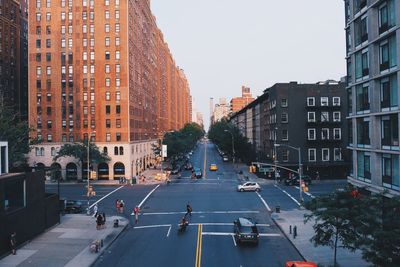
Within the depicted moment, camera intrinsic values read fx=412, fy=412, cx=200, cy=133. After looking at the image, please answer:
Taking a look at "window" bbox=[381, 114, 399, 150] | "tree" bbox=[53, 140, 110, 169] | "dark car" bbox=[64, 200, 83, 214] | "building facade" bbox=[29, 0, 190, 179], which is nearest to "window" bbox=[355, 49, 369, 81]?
"window" bbox=[381, 114, 399, 150]

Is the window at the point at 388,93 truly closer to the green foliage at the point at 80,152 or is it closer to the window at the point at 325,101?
the window at the point at 325,101

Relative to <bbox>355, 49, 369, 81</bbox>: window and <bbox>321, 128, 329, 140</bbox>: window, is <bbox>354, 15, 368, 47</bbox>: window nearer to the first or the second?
<bbox>355, 49, 369, 81</bbox>: window

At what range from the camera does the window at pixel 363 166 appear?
34.5 meters

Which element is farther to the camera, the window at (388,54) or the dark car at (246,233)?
the dark car at (246,233)

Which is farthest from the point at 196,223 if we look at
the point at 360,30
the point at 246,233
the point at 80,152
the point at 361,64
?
the point at 80,152

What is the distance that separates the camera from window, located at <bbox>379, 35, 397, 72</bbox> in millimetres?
29125

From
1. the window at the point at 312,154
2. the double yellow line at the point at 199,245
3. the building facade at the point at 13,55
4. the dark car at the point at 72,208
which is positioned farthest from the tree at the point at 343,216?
the building facade at the point at 13,55

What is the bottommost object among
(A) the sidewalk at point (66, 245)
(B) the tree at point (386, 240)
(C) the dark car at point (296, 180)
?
(A) the sidewalk at point (66, 245)

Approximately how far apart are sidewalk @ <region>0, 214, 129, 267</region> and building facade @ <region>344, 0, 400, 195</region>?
21795 millimetres

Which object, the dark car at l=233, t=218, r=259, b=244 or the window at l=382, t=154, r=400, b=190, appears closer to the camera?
the window at l=382, t=154, r=400, b=190

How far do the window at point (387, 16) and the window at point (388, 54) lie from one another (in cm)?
93

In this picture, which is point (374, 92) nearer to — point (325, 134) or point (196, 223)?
point (196, 223)

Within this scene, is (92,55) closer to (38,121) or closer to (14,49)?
(38,121)

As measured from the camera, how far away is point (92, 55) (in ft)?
276
